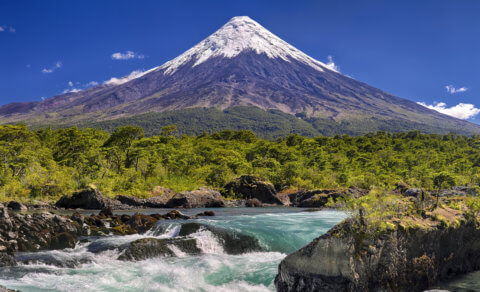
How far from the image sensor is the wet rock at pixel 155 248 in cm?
1111

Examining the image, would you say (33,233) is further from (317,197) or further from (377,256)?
(317,197)

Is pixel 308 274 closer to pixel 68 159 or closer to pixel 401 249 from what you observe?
pixel 401 249

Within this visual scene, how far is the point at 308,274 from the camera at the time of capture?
6539mm

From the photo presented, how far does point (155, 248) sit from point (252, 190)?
2209 centimetres

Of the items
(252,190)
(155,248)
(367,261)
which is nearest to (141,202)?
(252,190)

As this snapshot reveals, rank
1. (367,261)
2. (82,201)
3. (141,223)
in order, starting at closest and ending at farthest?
(367,261)
(141,223)
(82,201)

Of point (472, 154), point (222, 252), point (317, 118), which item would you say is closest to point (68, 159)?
point (222, 252)

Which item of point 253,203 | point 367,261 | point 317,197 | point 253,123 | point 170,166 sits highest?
point 253,123

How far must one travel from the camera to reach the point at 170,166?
4022 centimetres

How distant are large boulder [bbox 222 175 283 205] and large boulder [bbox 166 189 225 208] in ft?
12.2

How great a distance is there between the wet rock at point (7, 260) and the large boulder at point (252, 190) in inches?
943

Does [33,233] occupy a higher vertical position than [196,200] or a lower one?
higher

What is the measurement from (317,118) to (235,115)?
4951 centimetres

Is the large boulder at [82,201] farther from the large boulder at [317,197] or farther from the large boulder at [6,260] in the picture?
the large boulder at [317,197]
